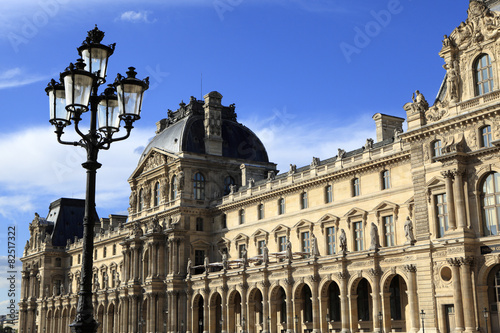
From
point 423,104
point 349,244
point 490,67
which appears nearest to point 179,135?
point 349,244

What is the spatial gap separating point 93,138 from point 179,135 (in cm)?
6443

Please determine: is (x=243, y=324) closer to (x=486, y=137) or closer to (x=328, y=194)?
(x=328, y=194)

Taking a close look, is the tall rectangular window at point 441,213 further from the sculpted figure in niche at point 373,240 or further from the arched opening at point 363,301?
the arched opening at point 363,301

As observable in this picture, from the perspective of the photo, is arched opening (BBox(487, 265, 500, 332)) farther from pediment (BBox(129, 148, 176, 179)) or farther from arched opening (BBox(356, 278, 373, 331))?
pediment (BBox(129, 148, 176, 179))

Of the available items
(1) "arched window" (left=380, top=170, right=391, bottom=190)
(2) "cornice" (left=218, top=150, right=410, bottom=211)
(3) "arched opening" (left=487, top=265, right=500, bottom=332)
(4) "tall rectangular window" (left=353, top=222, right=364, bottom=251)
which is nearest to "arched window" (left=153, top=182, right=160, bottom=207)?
(2) "cornice" (left=218, top=150, right=410, bottom=211)

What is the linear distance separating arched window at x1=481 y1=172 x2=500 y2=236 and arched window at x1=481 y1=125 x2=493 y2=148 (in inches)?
79.9

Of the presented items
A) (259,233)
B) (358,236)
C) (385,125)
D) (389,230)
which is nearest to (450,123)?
(389,230)

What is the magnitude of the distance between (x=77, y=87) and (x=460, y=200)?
3216 cm

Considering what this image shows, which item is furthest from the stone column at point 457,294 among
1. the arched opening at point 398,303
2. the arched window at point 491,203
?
the arched opening at point 398,303

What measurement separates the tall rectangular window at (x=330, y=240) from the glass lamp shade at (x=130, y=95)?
45.1m

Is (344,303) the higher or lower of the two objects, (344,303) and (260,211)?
the lower

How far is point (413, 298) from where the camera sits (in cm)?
4500

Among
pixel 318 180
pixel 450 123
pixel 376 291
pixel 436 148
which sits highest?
pixel 450 123

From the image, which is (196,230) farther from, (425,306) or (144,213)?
(425,306)
